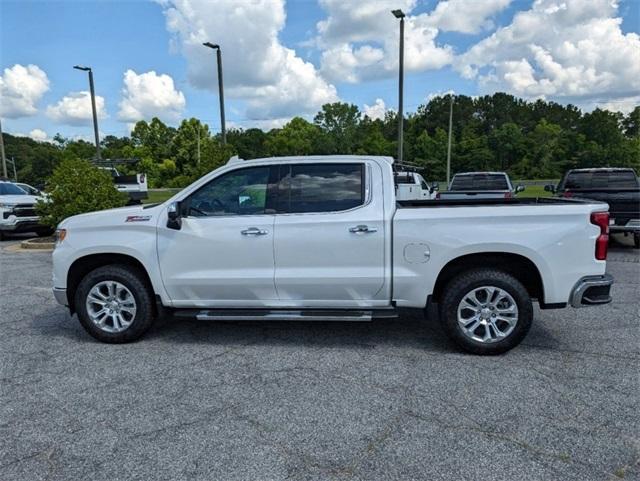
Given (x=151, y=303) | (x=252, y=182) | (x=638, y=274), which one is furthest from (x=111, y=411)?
(x=638, y=274)

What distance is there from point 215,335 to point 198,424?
73.5 inches

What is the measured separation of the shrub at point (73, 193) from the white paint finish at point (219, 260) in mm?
7510

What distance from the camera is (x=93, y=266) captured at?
195 inches

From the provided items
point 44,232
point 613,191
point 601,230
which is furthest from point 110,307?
point 44,232

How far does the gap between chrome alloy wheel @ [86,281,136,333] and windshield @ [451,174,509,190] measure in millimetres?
11325

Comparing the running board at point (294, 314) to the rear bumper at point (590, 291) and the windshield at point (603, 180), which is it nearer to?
the rear bumper at point (590, 291)

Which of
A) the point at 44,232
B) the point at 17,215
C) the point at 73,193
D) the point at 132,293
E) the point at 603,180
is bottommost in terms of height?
the point at 44,232

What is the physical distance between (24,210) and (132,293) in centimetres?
1024

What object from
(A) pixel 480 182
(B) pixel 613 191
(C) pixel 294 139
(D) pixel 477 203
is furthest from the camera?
(C) pixel 294 139

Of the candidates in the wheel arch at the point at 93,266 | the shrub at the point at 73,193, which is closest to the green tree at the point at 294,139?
the shrub at the point at 73,193

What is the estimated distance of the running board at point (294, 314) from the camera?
4.42 m

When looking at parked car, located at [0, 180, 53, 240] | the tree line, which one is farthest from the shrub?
the tree line

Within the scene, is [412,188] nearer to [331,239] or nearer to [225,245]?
Answer: [331,239]

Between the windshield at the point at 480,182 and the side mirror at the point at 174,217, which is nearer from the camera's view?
the side mirror at the point at 174,217
